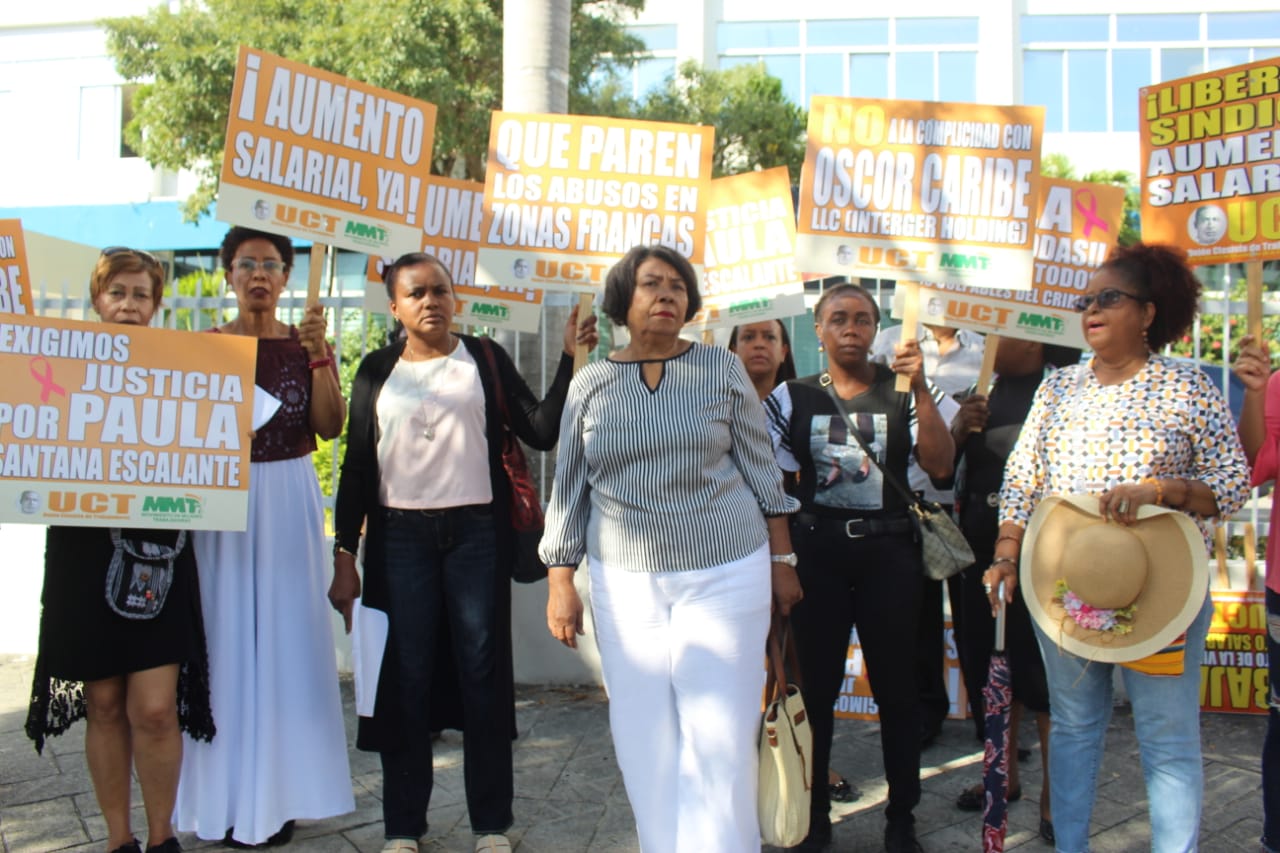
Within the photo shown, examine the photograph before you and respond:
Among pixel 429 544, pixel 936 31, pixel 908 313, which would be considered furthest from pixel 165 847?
pixel 936 31

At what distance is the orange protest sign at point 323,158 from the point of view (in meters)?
4.00

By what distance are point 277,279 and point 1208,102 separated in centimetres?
367

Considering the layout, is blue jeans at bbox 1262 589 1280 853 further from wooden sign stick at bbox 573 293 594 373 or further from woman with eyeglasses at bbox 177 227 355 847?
woman with eyeglasses at bbox 177 227 355 847

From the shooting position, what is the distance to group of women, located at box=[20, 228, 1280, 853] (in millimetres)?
3117

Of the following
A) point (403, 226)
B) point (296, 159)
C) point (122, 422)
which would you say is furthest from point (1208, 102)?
point (122, 422)

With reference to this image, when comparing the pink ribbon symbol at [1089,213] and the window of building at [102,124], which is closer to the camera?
the pink ribbon symbol at [1089,213]

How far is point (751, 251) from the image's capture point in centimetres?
543

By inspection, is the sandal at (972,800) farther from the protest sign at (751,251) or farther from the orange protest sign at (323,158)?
the orange protest sign at (323,158)

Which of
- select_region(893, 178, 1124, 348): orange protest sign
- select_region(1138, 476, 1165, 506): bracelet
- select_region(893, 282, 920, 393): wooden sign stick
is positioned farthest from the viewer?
select_region(893, 178, 1124, 348): orange protest sign

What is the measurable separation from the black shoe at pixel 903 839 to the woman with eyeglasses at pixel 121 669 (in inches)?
94.7

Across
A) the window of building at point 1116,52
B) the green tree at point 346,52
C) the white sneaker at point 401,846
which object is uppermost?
the window of building at point 1116,52

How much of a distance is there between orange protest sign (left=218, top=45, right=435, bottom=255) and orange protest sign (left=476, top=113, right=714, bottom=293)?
35 centimetres

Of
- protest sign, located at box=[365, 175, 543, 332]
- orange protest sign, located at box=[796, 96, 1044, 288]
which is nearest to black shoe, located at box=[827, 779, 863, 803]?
orange protest sign, located at box=[796, 96, 1044, 288]

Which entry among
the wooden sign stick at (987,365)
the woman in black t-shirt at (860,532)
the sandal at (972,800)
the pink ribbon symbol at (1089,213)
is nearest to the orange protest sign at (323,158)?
the woman in black t-shirt at (860,532)
